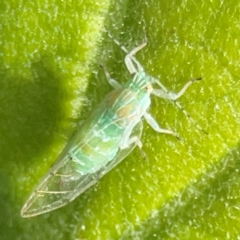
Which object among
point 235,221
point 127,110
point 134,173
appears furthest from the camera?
point 127,110

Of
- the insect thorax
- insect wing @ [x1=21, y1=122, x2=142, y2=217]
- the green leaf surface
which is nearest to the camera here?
the green leaf surface

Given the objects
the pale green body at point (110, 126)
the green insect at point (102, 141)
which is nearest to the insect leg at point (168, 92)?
the green insect at point (102, 141)

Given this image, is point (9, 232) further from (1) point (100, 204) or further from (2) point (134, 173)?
(2) point (134, 173)

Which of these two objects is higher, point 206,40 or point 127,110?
point 206,40

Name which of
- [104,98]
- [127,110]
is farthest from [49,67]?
[127,110]

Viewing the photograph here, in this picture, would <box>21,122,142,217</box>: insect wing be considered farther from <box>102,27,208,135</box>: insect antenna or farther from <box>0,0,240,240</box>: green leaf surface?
<box>102,27,208,135</box>: insect antenna

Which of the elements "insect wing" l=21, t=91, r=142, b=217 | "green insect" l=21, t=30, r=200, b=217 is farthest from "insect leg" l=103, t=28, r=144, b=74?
"insect wing" l=21, t=91, r=142, b=217

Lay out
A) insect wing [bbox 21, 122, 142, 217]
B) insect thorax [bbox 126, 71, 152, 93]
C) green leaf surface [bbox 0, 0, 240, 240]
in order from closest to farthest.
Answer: green leaf surface [bbox 0, 0, 240, 240] < insect wing [bbox 21, 122, 142, 217] < insect thorax [bbox 126, 71, 152, 93]

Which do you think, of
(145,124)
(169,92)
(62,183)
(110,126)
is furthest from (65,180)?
(169,92)

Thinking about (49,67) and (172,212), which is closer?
(172,212)
